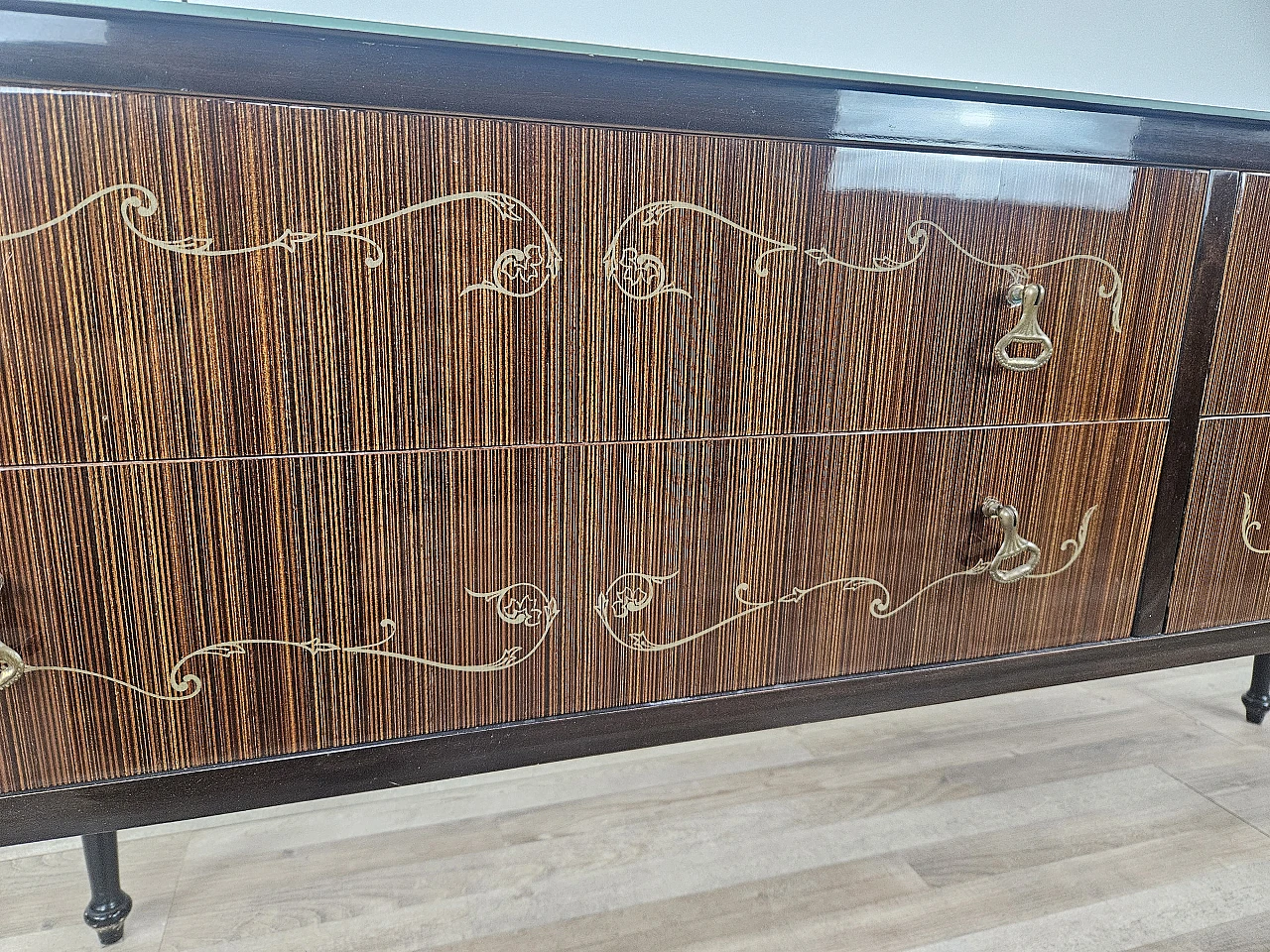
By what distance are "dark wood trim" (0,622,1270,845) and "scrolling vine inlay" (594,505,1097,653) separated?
0.05 metres

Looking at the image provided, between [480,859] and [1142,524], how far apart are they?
0.61 meters

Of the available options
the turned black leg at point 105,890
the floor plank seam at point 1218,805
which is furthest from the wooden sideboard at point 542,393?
the floor plank seam at point 1218,805

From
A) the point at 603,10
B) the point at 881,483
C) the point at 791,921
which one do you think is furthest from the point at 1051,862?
the point at 603,10

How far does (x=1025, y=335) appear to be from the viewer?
0.61 m

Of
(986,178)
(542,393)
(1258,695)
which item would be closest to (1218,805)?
(1258,695)

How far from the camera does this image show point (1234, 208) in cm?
65

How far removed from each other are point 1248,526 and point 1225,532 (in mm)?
24

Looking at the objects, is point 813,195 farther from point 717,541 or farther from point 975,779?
point 975,779

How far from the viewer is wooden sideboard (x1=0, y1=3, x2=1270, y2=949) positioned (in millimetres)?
466

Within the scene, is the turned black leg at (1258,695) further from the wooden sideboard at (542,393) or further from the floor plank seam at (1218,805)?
the wooden sideboard at (542,393)

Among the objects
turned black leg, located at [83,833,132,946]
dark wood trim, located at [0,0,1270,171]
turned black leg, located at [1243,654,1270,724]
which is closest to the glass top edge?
dark wood trim, located at [0,0,1270,171]

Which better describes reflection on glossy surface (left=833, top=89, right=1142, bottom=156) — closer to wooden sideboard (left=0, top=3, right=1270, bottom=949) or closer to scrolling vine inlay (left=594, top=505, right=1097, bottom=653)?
wooden sideboard (left=0, top=3, right=1270, bottom=949)

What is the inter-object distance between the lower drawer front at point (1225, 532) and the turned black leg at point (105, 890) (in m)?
0.85

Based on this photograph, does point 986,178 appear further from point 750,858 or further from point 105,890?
point 105,890
